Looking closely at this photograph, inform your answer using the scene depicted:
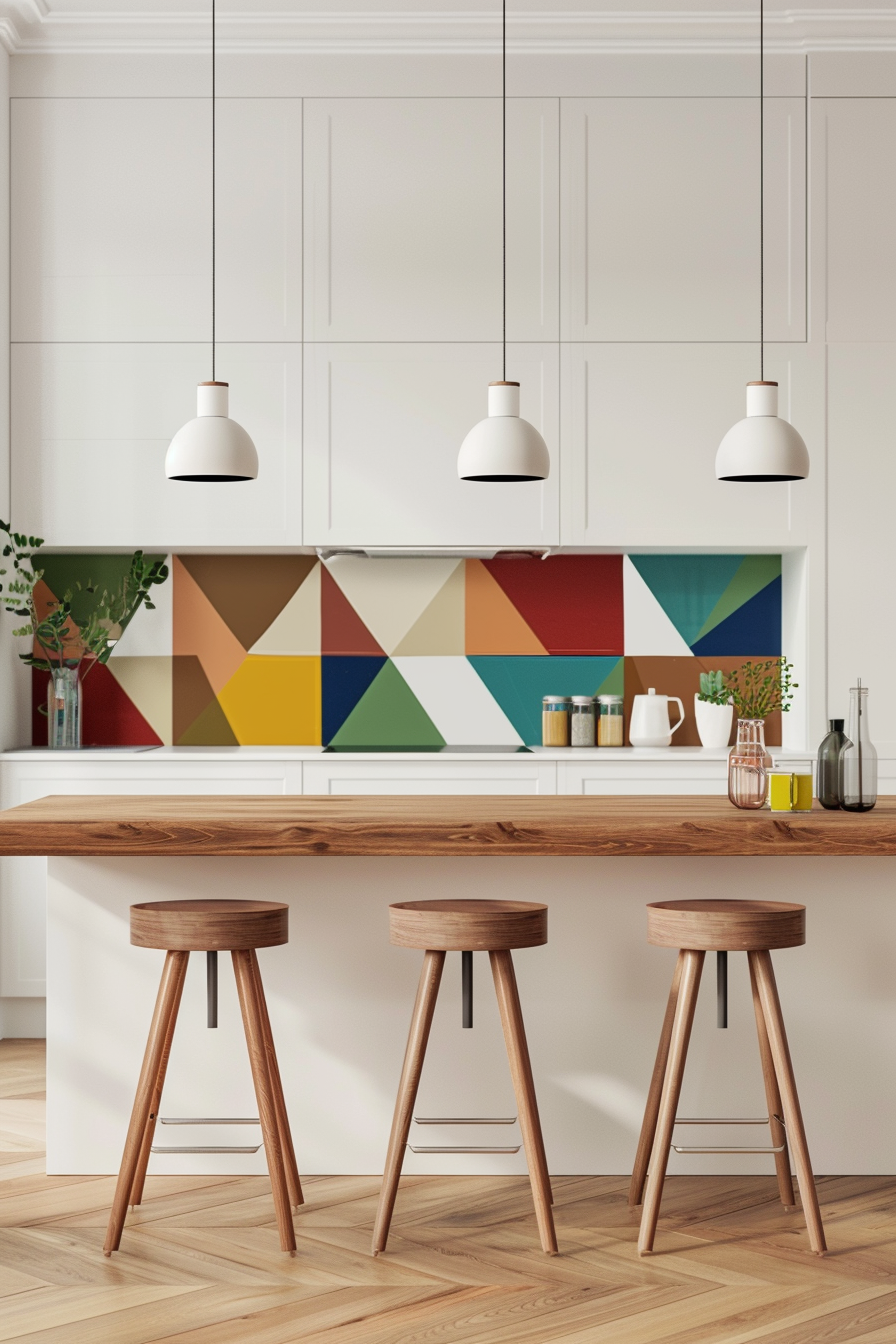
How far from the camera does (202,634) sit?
4.80 meters

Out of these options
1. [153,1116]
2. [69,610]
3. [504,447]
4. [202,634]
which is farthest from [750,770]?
[69,610]

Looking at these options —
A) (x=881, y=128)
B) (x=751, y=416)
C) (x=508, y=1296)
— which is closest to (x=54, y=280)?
(x=751, y=416)

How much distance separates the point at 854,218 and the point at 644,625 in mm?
1597

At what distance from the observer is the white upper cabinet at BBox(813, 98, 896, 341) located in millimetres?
4332

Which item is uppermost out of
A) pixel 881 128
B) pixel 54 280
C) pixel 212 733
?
pixel 881 128

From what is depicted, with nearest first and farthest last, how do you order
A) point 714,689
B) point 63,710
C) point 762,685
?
point 63,710, point 714,689, point 762,685

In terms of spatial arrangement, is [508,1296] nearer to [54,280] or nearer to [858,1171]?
[858,1171]

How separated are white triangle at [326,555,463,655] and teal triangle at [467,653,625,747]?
280mm

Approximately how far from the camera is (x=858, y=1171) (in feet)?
9.68

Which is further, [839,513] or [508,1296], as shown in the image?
[839,513]

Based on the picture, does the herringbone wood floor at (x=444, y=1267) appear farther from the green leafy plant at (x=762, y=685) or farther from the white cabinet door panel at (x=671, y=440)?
the white cabinet door panel at (x=671, y=440)

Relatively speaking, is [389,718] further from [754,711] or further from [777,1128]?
[777,1128]

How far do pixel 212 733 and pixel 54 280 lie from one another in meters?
1.71

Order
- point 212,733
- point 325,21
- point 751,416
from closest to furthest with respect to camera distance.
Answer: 1. point 751,416
2. point 325,21
3. point 212,733
